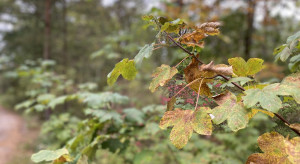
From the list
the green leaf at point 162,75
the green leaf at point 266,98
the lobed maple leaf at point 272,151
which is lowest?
Result: the lobed maple leaf at point 272,151

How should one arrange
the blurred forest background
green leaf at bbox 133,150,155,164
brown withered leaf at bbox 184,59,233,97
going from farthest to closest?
the blurred forest background → green leaf at bbox 133,150,155,164 → brown withered leaf at bbox 184,59,233,97

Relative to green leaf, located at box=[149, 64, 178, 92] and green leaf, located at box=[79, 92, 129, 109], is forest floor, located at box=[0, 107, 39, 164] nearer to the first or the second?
green leaf, located at box=[79, 92, 129, 109]

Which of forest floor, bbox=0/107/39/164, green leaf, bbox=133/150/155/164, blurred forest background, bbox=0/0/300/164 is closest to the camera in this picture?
green leaf, bbox=133/150/155/164

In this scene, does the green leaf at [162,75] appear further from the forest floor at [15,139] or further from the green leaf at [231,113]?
the forest floor at [15,139]

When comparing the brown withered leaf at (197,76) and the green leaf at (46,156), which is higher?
the brown withered leaf at (197,76)

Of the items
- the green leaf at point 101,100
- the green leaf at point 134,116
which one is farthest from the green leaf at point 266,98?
the green leaf at point 101,100

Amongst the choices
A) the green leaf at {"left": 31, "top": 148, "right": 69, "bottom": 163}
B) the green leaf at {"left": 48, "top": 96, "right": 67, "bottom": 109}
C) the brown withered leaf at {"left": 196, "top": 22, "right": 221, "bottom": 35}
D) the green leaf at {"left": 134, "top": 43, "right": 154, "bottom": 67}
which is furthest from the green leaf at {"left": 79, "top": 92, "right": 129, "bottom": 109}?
the brown withered leaf at {"left": 196, "top": 22, "right": 221, "bottom": 35}

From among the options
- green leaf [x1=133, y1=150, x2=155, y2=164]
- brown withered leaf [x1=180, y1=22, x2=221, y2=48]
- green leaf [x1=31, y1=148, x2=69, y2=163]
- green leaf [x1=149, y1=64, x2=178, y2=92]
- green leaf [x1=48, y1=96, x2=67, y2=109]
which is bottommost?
green leaf [x1=133, y1=150, x2=155, y2=164]
